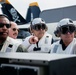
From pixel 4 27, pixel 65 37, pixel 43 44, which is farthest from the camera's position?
pixel 43 44

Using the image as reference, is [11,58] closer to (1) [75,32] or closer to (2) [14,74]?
(2) [14,74]

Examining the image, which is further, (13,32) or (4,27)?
(13,32)

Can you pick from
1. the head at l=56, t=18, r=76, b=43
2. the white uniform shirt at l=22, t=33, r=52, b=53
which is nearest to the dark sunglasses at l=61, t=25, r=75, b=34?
the head at l=56, t=18, r=76, b=43

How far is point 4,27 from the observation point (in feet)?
8.27

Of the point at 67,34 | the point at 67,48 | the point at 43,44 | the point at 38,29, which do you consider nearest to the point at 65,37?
the point at 67,34

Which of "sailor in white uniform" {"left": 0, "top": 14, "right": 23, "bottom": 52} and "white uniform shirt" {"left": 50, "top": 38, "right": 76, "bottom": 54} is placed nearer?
"sailor in white uniform" {"left": 0, "top": 14, "right": 23, "bottom": 52}

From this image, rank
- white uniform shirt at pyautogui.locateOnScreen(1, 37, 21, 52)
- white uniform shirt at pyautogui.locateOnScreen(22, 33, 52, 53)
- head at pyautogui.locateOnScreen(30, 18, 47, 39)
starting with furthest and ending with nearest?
head at pyautogui.locateOnScreen(30, 18, 47, 39) → white uniform shirt at pyautogui.locateOnScreen(22, 33, 52, 53) → white uniform shirt at pyautogui.locateOnScreen(1, 37, 21, 52)

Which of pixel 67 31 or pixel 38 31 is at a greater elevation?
pixel 67 31

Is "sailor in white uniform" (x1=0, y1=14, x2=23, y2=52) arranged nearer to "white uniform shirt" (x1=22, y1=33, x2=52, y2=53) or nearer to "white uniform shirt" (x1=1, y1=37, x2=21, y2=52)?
"white uniform shirt" (x1=1, y1=37, x2=21, y2=52)

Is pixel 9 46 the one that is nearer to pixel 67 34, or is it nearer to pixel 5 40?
pixel 5 40

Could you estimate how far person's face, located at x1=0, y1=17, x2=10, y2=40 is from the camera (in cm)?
252

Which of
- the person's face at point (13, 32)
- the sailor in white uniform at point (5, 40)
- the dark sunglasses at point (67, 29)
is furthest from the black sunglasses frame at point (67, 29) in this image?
the person's face at point (13, 32)

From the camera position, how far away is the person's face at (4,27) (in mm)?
2521

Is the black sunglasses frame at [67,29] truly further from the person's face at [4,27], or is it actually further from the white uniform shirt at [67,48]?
the person's face at [4,27]
